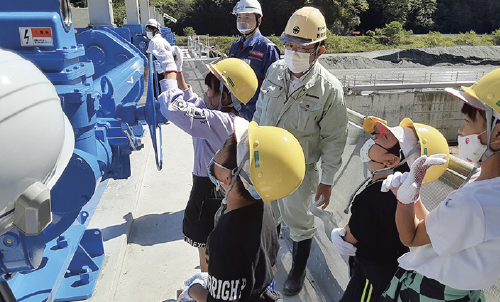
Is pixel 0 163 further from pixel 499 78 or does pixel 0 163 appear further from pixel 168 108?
pixel 499 78

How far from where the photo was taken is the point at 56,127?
1.19m

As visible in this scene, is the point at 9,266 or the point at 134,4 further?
the point at 134,4

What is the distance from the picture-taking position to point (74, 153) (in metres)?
2.06

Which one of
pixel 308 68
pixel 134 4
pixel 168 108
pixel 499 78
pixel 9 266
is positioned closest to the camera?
pixel 9 266

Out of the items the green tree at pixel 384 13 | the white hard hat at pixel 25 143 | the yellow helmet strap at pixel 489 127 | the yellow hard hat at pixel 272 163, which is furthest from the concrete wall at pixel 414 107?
the green tree at pixel 384 13

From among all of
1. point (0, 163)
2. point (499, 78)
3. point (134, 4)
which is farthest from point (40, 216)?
point (134, 4)

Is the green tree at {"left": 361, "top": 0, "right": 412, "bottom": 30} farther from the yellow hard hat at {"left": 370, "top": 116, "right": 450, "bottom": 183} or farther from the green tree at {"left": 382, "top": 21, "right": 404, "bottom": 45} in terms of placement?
the yellow hard hat at {"left": 370, "top": 116, "right": 450, "bottom": 183}

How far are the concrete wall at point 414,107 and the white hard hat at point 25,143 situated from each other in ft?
49.3

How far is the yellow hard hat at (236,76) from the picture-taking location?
2480 millimetres

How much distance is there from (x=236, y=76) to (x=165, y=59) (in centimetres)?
54

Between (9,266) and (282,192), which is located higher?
(282,192)

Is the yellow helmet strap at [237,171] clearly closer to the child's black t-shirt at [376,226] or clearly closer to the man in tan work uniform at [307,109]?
the child's black t-shirt at [376,226]

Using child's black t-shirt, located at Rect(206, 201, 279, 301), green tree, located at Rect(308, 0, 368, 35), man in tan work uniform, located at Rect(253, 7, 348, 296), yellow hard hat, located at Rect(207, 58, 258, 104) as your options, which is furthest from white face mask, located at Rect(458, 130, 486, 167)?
green tree, located at Rect(308, 0, 368, 35)

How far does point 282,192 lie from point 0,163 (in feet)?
3.16
